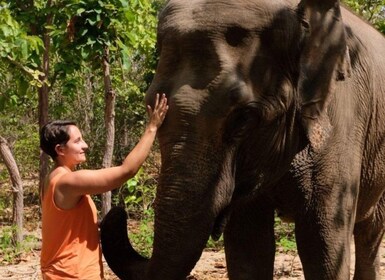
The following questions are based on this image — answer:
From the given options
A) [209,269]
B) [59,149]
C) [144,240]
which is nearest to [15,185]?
[144,240]

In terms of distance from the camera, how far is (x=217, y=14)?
345 cm

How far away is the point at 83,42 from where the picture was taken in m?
7.34

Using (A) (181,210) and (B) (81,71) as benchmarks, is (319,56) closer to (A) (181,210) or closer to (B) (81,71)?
(A) (181,210)

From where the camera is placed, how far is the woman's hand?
129 inches

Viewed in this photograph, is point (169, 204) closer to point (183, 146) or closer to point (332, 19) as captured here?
point (183, 146)

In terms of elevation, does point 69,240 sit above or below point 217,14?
below

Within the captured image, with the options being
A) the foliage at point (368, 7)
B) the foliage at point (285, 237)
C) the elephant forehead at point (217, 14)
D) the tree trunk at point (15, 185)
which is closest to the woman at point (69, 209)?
the elephant forehead at point (217, 14)

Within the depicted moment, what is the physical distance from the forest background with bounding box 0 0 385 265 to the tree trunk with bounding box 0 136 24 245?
1cm

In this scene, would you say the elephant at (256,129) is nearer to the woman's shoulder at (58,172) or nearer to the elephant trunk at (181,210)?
the elephant trunk at (181,210)

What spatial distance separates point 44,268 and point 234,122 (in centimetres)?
115

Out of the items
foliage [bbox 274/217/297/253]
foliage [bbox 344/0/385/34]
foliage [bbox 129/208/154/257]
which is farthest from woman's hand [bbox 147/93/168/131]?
foliage [bbox 344/0/385/34]

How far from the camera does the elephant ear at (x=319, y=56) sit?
3594mm

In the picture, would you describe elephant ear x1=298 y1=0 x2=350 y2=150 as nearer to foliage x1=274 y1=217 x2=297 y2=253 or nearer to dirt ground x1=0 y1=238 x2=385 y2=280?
dirt ground x1=0 y1=238 x2=385 y2=280

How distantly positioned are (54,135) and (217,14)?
915 mm
